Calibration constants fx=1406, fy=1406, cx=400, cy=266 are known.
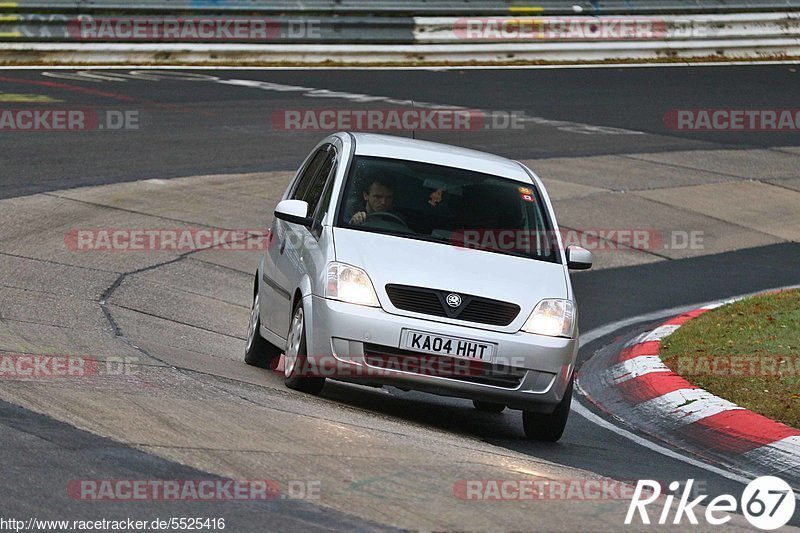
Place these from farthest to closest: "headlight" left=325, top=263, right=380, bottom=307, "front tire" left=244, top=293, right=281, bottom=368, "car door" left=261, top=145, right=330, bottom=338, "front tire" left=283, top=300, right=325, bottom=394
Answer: "front tire" left=244, top=293, right=281, bottom=368 < "car door" left=261, top=145, right=330, bottom=338 < "front tire" left=283, top=300, right=325, bottom=394 < "headlight" left=325, top=263, right=380, bottom=307

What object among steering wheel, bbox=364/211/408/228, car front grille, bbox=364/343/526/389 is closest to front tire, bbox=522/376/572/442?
car front grille, bbox=364/343/526/389

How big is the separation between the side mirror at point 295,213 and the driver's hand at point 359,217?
0.94ft

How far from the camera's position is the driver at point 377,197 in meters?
8.81

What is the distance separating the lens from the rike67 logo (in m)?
6.22

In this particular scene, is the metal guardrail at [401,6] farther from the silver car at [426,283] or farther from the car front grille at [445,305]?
the car front grille at [445,305]

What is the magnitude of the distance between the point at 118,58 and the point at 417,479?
65.5 ft

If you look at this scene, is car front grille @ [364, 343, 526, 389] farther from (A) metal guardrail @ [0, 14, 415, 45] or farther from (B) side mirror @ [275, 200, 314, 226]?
(A) metal guardrail @ [0, 14, 415, 45]

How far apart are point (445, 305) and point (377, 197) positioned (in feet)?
3.91

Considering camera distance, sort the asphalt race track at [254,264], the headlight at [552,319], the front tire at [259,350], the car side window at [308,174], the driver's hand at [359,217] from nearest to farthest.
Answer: the asphalt race track at [254,264] → the headlight at [552,319] → the driver's hand at [359,217] → the front tire at [259,350] → the car side window at [308,174]

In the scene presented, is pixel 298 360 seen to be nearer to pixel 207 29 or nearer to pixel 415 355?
pixel 415 355

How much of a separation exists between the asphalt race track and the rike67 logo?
0.39 feet

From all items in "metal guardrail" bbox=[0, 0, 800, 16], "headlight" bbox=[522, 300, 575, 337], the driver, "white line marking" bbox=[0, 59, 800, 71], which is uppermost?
"metal guardrail" bbox=[0, 0, 800, 16]

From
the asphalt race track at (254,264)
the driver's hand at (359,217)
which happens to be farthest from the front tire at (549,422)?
the driver's hand at (359,217)

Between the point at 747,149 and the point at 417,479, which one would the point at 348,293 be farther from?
the point at 747,149
